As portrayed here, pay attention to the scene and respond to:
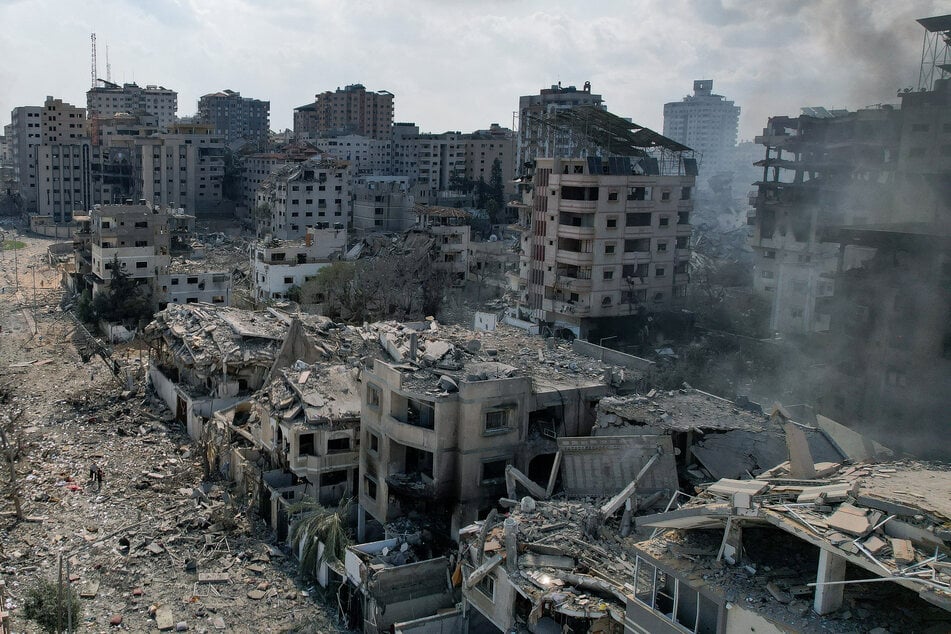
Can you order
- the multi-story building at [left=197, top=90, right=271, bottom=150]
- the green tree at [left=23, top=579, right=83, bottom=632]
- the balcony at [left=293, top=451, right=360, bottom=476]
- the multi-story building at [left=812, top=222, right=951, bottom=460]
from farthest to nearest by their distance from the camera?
the multi-story building at [left=197, top=90, right=271, bottom=150]
the multi-story building at [left=812, top=222, right=951, bottom=460]
the balcony at [left=293, top=451, right=360, bottom=476]
the green tree at [left=23, top=579, right=83, bottom=632]

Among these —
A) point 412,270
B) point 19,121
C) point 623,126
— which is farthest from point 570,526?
point 19,121

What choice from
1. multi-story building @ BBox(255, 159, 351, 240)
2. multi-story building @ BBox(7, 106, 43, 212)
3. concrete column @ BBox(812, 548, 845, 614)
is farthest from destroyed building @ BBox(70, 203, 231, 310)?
multi-story building @ BBox(7, 106, 43, 212)

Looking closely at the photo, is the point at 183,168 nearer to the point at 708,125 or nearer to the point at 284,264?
the point at 284,264

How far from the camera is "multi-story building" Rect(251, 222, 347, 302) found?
1575 inches

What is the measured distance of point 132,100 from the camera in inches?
3752

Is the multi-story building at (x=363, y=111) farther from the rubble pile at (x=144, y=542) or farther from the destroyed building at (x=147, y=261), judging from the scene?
the rubble pile at (x=144, y=542)

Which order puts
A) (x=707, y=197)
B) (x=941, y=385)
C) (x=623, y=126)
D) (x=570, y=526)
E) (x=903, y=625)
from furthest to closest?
(x=707, y=197), (x=623, y=126), (x=941, y=385), (x=570, y=526), (x=903, y=625)

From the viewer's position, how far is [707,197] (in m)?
93.9

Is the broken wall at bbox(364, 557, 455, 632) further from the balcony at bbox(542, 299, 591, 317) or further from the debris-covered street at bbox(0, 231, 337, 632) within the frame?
the balcony at bbox(542, 299, 591, 317)

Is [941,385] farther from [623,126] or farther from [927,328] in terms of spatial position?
[623,126]

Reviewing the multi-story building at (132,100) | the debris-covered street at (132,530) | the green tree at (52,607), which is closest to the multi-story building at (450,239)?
the debris-covered street at (132,530)

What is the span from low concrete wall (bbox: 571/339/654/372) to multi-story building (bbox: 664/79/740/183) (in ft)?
336

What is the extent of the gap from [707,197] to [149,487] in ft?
266

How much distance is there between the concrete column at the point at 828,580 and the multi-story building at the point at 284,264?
33030 mm
